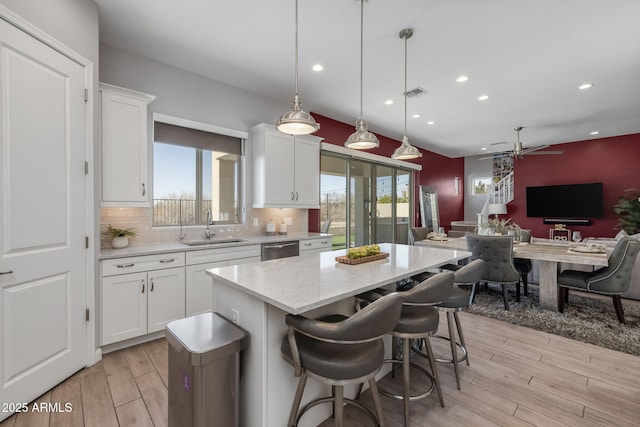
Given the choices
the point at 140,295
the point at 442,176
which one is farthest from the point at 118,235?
the point at 442,176

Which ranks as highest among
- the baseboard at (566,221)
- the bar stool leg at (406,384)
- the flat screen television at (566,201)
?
the flat screen television at (566,201)

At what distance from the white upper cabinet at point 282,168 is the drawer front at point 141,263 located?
141 cm

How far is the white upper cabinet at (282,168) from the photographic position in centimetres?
400

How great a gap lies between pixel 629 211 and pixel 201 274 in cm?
866

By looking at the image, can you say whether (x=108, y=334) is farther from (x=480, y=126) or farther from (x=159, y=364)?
(x=480, y=126)

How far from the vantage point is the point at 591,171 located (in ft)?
23.1

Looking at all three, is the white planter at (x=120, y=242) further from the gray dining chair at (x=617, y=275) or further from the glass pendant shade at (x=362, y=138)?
the gray dining chair at (x=617, y=275)

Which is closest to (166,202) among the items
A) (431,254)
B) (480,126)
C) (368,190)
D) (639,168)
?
(431,254)

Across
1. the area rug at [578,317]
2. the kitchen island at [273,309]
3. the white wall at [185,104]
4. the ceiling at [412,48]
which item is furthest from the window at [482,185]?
the kitchen island at [273,309]

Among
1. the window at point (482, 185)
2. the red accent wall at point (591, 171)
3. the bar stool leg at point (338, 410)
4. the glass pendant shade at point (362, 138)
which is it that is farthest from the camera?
the window at point (482, 185)

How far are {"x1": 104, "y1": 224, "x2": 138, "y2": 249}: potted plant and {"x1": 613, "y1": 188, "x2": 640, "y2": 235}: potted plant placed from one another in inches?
358

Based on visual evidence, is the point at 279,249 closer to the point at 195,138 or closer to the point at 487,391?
the point at 195,138

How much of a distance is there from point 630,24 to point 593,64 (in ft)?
2.61

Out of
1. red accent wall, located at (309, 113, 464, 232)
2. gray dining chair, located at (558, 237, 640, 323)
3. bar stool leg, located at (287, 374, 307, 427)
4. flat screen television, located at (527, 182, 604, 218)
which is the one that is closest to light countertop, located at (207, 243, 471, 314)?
bar stool leg, located at (287, 374, 307, 427)
